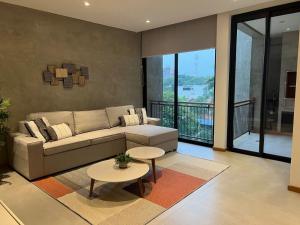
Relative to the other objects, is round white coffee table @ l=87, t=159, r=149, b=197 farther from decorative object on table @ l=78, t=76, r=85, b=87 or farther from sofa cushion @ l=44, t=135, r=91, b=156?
decorative object on table @ l=78, t=76, r=85, b=87

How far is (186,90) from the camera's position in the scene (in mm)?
5477

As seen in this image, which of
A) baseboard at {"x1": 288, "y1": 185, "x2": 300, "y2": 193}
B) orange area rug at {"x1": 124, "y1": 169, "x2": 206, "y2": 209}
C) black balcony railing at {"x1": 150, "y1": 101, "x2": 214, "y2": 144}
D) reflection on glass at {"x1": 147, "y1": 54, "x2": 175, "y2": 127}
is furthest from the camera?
reflection on glass at {"x1": 147, "y1": 54, "x2": 175, "y2": 127}

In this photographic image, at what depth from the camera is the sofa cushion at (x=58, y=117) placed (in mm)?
3775

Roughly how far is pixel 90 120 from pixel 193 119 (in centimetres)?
254

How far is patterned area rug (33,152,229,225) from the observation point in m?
2.39

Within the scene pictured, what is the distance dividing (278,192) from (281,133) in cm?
184

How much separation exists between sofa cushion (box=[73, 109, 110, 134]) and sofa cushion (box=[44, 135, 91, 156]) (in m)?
0.38

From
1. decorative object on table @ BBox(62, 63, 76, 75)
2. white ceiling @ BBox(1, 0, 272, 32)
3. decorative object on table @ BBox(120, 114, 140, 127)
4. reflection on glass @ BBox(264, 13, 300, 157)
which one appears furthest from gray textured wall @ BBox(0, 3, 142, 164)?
reflection on glass @ BBox(264, 13, 300, 157)

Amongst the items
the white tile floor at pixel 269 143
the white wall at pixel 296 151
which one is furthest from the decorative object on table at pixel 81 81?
the white wall at pixel 296 151

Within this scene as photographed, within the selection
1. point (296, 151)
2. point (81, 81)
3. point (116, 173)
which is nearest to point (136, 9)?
point (81, 81)

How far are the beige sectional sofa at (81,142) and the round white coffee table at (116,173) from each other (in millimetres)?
908

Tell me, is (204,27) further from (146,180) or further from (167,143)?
(146,180)

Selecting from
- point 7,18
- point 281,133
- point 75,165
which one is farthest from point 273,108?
point 7,18

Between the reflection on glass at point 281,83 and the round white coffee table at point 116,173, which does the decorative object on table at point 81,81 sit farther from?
the reflection on glass at point 281,83
